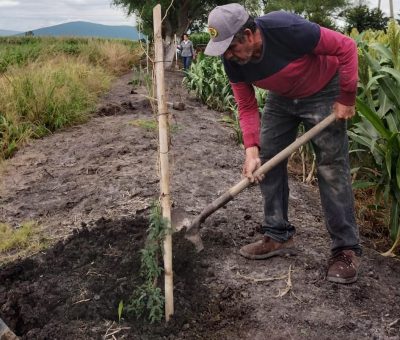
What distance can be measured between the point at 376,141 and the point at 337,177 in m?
0.74

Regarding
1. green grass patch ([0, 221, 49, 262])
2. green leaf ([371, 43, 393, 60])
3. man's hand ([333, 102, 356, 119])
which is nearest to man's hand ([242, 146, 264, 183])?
man's hand ([333, 102, 356, 119])

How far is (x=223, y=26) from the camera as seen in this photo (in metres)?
2.40

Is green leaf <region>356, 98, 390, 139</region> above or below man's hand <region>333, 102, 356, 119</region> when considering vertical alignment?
below

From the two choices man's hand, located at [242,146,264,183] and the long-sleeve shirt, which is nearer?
the long-sleeve shirt

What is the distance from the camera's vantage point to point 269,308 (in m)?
2.74

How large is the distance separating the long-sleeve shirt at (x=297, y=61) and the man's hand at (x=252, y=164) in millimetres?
360

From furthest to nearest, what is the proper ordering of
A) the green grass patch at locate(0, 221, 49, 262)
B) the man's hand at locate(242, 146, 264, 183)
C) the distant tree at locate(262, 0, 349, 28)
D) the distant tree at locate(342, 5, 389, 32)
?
1. the distant tree at locate(262, 0, 349, 28)
2. the distant tree at locate(342, 5, 389, 32)
3. the green grass patch at locate(0, 221, 49, 262)
4. the man's hand at locate(242, 146, 264, 183)

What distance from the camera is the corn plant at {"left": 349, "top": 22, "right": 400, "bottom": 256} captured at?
3.28 m

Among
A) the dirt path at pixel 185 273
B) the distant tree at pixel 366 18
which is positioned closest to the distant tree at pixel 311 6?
the distant tree at pixel 366 18

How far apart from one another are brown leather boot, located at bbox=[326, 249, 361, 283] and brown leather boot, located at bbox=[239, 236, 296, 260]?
360mm

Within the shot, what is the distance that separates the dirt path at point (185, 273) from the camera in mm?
2582

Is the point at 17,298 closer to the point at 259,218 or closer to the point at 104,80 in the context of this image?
the point at 259,218

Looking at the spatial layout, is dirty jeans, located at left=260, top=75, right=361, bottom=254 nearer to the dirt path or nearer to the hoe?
the hoe

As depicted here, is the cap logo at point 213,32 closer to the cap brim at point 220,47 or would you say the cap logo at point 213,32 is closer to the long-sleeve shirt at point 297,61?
the cap brim at point 220,47
